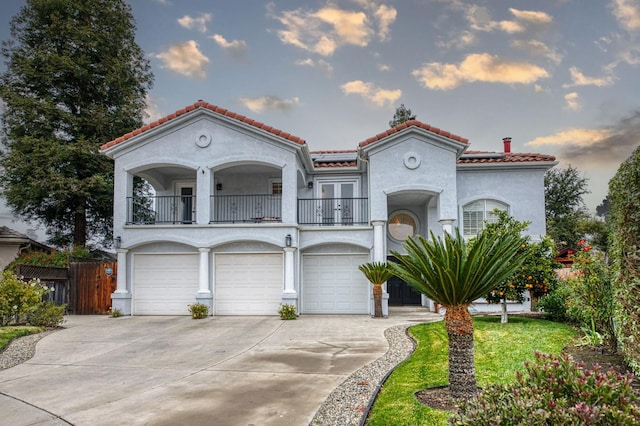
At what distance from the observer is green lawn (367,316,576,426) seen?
5.14m

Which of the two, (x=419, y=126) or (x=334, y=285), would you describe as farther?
(x=334, y=285)

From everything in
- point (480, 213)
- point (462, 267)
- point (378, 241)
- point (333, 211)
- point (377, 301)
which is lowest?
point (377, 301)

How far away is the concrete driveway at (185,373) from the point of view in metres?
5.57

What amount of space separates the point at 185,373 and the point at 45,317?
26.9 feet

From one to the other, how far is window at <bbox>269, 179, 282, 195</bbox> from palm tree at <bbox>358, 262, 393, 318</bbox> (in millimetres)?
5557

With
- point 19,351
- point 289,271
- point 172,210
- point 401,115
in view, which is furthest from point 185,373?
point 401,115

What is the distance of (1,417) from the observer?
548 cm

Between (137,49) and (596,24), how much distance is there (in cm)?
2208

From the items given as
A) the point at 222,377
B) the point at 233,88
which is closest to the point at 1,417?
the point at 222,377

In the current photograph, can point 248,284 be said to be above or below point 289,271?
below

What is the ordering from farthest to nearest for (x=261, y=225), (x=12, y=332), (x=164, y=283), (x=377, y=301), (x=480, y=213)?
(x=480, y=213)
(x=164, y=283)
(x=261, y=225)
(x=377, y=301)
(x=12, y=332)

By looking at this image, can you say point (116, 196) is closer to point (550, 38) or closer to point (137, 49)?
point (137, 49)

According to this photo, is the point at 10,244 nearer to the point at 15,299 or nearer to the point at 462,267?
the point at 15,299

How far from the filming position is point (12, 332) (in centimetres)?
1162
